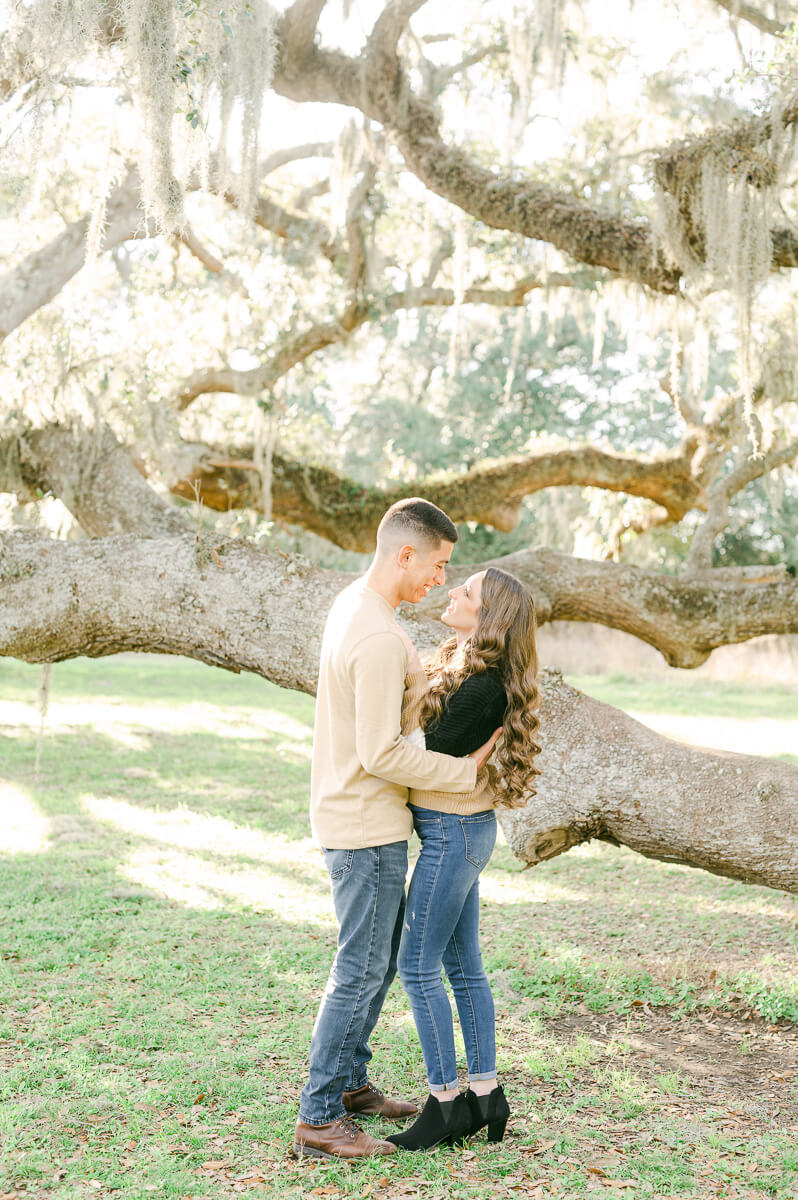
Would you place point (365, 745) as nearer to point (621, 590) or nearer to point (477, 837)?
point (477, 837)

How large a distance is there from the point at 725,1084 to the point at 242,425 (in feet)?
24.6

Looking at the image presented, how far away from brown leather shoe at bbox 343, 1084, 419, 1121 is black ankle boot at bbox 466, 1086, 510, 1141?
→ 0.82ft

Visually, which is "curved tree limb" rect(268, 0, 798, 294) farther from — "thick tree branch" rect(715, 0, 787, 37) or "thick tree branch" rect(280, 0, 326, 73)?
"thick tree branch" rect(715, 0, 787, 37)

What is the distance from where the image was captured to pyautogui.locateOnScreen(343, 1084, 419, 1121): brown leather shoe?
10.8 feet

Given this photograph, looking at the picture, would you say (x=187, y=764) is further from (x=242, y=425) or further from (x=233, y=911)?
(x=233, y=911)

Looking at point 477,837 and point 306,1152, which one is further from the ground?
point 477,837

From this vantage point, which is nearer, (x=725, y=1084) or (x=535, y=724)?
(x=535, y=724)

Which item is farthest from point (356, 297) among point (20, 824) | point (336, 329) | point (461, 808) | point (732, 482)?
point (461, 808)

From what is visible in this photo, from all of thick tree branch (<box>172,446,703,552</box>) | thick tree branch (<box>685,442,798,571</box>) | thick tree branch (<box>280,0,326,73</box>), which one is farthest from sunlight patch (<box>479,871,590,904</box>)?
thick tree branch (<box>280,0,326,73</box>)

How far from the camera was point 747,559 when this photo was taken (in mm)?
23562

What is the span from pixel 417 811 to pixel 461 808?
A: 5.3 inches

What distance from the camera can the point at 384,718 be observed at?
9.30 ft

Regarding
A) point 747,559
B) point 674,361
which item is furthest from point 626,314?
point 747,559

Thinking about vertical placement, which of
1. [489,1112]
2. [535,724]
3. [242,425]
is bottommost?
[489,1112]
